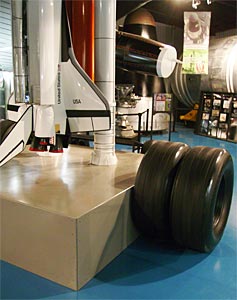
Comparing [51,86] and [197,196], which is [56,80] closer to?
[51,86]

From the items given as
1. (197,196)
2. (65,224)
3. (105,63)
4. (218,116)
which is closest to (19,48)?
(105,63)

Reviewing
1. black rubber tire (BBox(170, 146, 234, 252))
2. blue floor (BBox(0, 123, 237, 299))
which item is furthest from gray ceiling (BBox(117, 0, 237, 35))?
blue floor (BBox(0, 123, 237, 299))

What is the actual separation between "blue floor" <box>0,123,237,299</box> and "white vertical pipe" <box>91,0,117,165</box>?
1.13m

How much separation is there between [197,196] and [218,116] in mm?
6966

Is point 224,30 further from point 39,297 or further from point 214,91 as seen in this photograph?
point 39,297

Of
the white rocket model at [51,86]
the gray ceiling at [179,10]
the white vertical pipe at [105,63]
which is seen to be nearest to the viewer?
the white rocket model at [51,86]

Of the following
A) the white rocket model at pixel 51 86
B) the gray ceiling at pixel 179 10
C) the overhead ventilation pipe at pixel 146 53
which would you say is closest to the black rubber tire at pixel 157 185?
the white rocket model at pixel 51 86

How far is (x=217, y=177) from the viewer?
2.28 metres

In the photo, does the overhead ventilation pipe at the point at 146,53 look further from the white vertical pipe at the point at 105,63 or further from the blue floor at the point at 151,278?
the blue floor at the point at 151,278

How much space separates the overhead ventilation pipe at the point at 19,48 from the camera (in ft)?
9.23

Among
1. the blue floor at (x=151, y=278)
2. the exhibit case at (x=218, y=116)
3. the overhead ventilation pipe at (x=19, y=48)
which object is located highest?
the overhead ventilation pipe at (x=19, y=48)

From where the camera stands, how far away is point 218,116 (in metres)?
8.68

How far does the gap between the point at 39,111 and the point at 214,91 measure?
281 inches

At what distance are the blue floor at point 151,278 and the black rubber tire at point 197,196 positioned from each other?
5.6 inches
